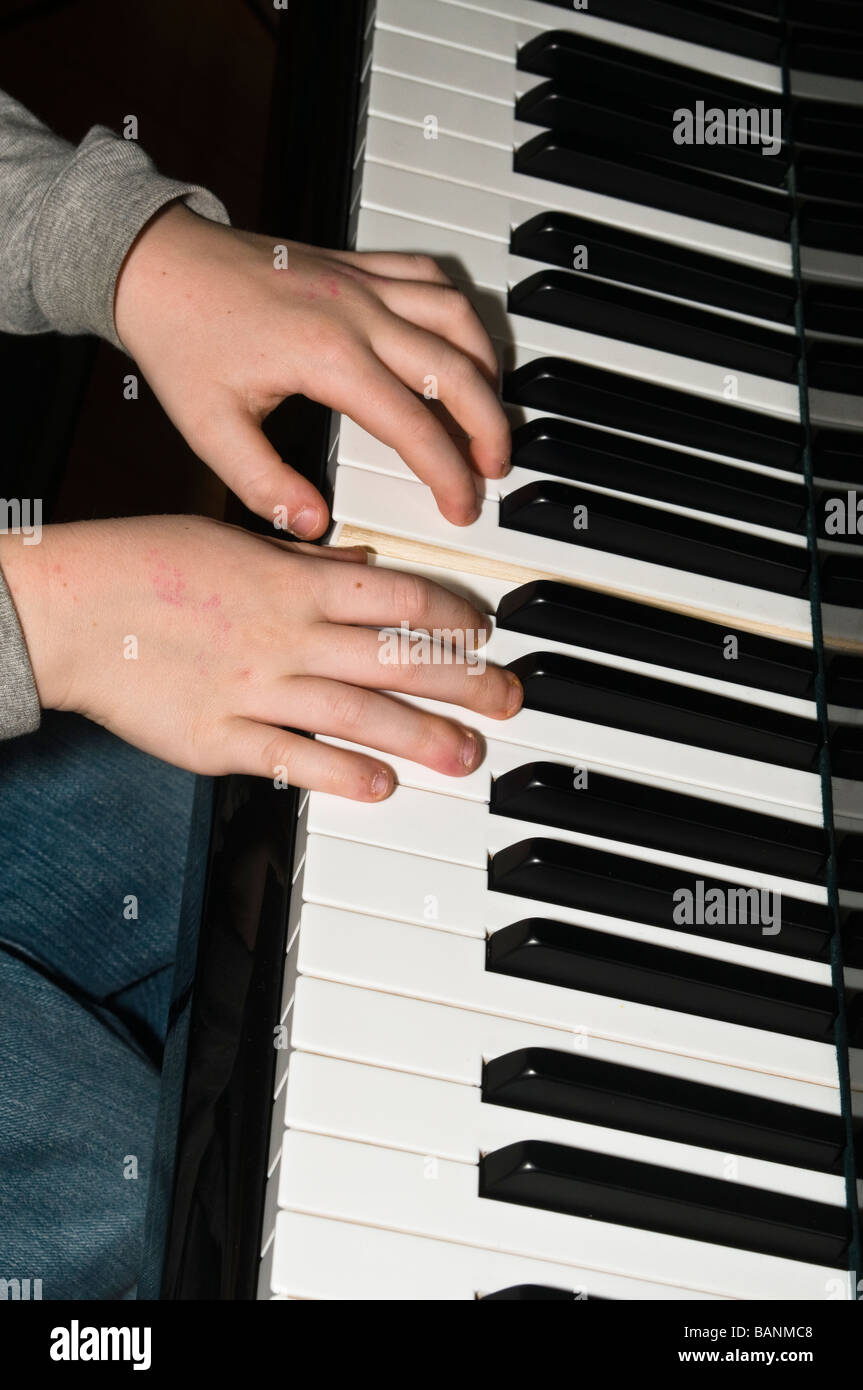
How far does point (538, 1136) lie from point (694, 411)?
0.63 m

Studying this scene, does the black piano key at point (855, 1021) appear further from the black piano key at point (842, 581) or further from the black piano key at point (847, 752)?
the black piano key at point (842, 581)

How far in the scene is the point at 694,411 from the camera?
3.58 feet

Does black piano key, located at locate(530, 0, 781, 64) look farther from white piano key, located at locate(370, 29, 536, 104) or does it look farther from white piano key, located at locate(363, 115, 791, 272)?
white piano key, located at locate(363, 115, 791, 272)

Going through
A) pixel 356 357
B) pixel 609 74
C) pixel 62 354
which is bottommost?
pixel 356 357

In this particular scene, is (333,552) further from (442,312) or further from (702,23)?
(702,23)

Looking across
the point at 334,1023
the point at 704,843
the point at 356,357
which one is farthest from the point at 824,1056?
the point at 356,357

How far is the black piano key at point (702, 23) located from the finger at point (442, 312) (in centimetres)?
42

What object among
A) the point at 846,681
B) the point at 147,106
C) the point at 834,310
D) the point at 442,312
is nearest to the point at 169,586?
the point at 442,312

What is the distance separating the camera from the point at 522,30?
122 cm

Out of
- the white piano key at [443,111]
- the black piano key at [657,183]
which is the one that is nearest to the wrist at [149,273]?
the white piano key at [443,111]

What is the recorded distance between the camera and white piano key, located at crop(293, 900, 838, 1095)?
2.74 ft

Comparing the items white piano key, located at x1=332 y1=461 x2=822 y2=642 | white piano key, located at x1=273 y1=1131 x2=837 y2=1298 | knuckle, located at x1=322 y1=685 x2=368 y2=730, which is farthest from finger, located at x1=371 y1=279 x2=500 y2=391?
white piano key, located at x1=273 y1=1131 x2=837 y2=1298

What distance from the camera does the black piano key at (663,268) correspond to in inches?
44.1
